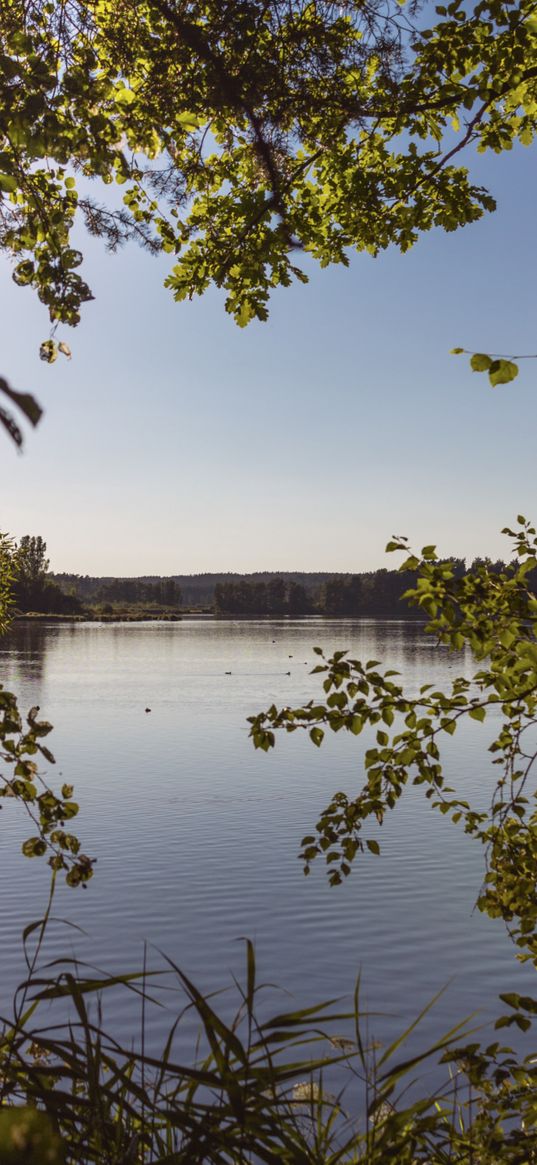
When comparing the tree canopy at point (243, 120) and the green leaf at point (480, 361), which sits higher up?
the tree canopy at point (243, 120)

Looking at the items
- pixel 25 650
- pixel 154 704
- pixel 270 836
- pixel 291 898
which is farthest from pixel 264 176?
pixel 25 650

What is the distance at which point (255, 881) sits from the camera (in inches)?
600

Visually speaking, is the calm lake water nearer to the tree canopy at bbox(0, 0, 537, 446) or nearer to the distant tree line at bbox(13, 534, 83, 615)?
the tree canopy at bbox(0, 0, 537, 446)

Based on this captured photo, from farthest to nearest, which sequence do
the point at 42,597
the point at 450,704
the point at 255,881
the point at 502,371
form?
1. the point at 42,597
2. the point at 255,881
3. the point at 450,704
4. the point at 502,371

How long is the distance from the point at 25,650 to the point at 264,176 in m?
72.0

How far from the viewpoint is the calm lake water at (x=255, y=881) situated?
11.7 metres

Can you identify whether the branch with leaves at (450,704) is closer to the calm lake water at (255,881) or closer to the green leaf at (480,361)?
the calm lake water at (255,881)

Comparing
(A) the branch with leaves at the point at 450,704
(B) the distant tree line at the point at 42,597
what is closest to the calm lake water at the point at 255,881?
(A) the branch with leaves at the point at 450,704

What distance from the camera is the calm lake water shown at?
462 inches

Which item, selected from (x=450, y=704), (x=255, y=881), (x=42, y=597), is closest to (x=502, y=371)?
(x=450, y=704)

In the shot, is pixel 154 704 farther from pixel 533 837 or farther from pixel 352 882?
pixel 533 837

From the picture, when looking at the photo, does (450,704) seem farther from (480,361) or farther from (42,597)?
(42,597)

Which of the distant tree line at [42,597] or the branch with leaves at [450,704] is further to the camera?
the distant tree line at [42,597]

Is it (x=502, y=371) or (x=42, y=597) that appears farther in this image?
(x=42, y=597)
